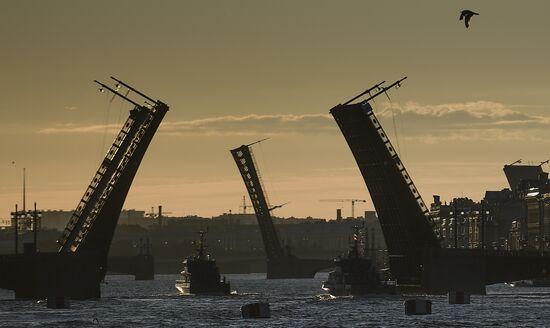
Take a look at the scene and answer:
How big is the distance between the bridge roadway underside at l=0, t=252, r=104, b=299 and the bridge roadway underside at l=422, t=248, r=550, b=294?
20.6 m

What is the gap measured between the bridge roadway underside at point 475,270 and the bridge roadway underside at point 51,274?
2056cm

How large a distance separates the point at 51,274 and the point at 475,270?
85.8 ft

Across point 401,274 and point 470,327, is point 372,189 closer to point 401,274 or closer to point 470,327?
point 401,274

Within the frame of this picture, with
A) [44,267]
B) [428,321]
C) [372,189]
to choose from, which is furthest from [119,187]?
[428,321]

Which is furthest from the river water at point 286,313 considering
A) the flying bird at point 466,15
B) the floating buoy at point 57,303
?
the flying bird at point 466,15

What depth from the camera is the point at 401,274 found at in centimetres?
12562

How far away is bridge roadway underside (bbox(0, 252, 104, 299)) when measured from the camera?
111 meters

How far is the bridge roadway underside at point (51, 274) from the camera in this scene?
111312 mm

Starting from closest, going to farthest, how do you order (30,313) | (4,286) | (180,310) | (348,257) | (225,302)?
(30,313) → (180,310) → (4,286) → (225,302) → (348,257)

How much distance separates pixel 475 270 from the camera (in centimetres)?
12100

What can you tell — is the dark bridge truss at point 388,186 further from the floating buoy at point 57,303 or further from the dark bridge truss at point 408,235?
the floating buoy at point 57,303

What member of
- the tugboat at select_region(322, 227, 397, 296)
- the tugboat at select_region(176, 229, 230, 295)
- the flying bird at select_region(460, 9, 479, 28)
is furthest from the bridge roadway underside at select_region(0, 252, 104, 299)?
the flying bird at select_region(460, 9, 479, 28)

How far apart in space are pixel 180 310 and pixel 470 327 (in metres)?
25.5

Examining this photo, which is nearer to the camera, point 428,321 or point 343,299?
point 428,321
